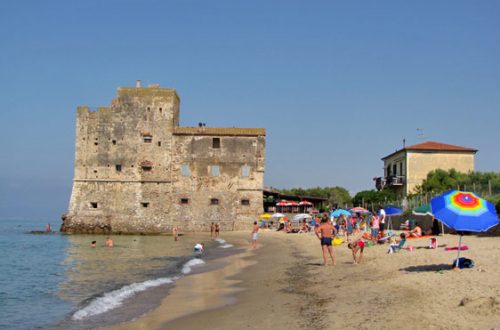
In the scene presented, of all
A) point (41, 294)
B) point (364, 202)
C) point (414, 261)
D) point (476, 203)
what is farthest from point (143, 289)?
point (364, 202)

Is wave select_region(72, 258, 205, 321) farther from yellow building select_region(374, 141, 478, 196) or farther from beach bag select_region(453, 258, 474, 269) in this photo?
yellow building select_region(374, 141, 478, 196)

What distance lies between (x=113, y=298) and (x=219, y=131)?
3416 centimetres

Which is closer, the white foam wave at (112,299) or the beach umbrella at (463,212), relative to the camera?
the white foam wave at (112,299)

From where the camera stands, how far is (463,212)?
11992 millimetres

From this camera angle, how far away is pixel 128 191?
151 ft

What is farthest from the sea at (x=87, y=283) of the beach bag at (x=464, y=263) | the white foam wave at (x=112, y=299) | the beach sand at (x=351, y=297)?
the beach bag at (x=464, y=263)

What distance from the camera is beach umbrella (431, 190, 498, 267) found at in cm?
1185

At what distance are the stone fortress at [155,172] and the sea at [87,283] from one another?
593 inches

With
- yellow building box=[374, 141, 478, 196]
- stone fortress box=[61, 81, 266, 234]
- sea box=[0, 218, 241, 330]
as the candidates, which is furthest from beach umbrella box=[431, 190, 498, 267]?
yellow building box=[374, 141, 478, 196]

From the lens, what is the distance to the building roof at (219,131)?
46562 mm

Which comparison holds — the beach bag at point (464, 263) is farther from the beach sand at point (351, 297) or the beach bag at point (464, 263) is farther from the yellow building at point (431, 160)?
the yellow building at point (431, 160)

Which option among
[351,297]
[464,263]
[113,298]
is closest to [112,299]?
[113,298]

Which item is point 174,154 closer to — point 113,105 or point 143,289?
point 113,105

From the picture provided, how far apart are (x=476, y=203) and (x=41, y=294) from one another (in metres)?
11.8
